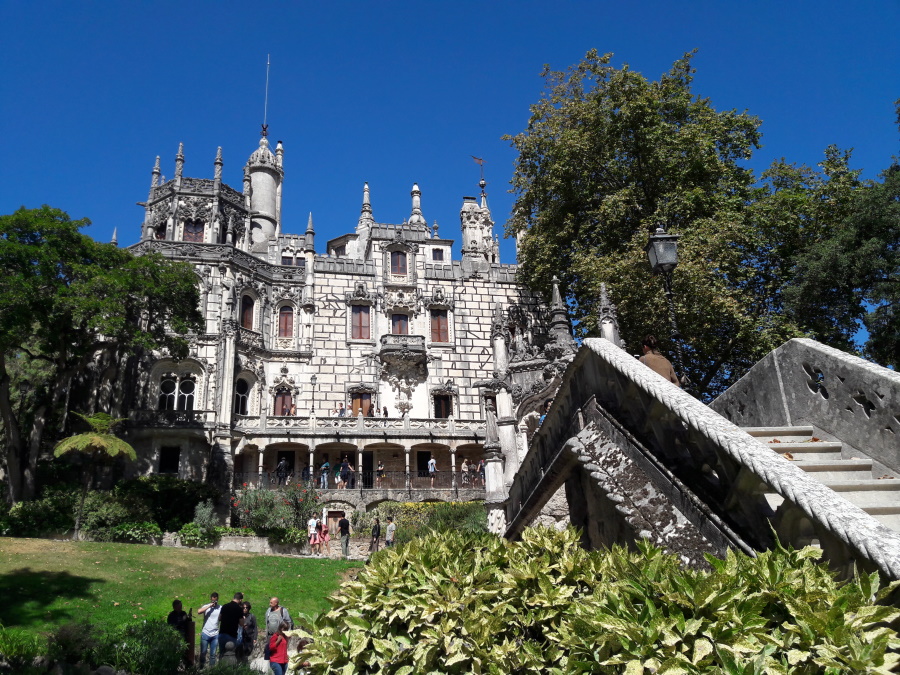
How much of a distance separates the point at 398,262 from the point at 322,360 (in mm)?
8218

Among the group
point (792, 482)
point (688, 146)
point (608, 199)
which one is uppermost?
point (688, 146)

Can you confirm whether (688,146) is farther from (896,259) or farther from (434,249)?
(434,249)

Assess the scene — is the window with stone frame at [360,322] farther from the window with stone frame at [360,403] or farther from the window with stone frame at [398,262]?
the window with stone frame at [360,403]

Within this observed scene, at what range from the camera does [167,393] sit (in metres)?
34.9

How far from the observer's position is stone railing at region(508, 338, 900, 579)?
11.7 feet

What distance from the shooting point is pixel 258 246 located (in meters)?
47.3

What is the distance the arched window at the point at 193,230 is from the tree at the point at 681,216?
60.7 ft

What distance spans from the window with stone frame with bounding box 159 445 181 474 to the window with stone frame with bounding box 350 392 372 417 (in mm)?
9650

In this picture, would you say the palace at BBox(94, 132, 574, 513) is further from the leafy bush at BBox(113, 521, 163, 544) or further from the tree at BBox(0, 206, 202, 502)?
the leafy bush at BBox(113, 521, 163, 544)

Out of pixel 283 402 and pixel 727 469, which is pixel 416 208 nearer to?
pixel 283 402

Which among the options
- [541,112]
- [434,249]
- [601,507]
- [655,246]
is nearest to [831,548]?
[601,507]

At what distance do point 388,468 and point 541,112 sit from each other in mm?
20699

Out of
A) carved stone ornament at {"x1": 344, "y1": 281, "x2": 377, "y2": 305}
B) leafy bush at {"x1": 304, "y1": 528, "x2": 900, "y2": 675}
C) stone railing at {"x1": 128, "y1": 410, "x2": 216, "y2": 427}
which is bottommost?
leafy bush at {"x1": 304, "y1": 528, "x2": 900, "y2": 675}

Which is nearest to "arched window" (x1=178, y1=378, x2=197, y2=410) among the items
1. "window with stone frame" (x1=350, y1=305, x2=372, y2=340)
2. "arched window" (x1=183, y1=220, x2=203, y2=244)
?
"arched window" (x1=183, y1=220, x2=203, y2=244)
